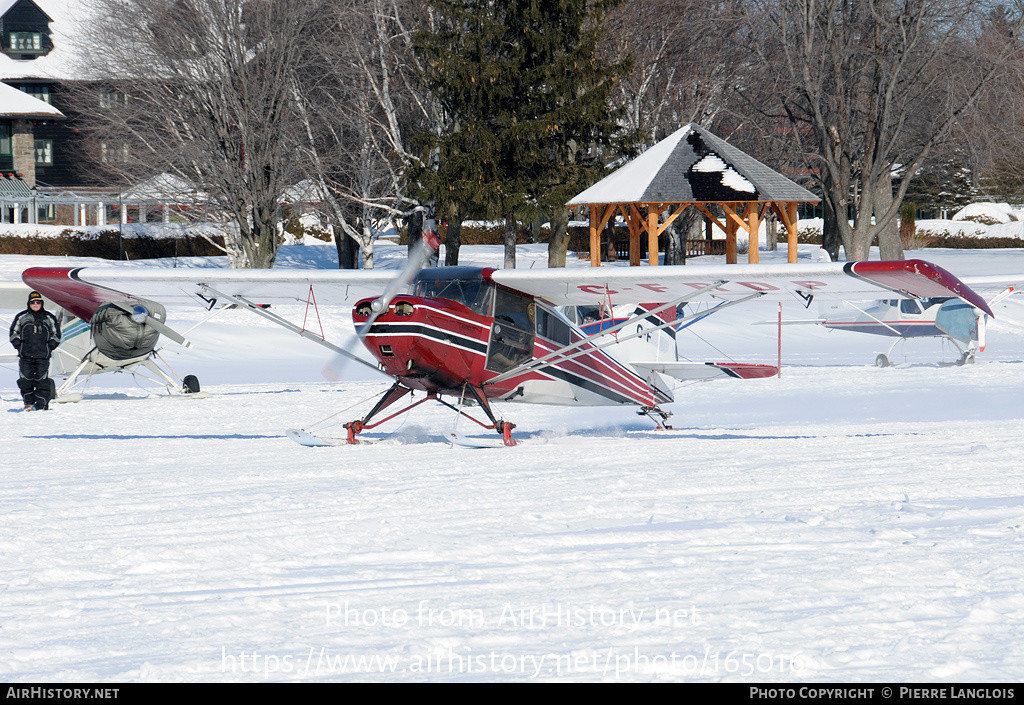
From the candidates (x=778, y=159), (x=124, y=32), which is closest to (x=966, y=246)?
(x=778, y=159)

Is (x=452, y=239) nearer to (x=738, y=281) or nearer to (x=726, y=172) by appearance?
(x=726, y=172)

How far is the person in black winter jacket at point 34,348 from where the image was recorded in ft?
47.6

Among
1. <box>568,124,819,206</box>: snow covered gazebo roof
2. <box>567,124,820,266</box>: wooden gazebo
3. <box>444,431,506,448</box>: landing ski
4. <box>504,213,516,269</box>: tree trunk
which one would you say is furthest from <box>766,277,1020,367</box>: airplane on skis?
<box>444,431,506,448</box>: landing ski

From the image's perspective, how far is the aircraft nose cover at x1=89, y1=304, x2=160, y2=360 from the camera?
15805 millimetres

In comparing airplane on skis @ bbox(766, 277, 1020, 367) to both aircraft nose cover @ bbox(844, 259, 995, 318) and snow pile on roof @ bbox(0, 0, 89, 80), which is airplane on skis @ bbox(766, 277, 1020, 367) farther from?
snow pile on roof @ bbox(0, 0, 89, 80)

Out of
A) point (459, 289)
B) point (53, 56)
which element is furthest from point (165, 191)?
point (459, 289)

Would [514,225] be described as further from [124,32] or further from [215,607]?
[215,607]

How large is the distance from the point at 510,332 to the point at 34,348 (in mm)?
7300

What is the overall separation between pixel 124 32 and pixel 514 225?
558 inches

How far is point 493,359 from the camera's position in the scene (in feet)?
36.5

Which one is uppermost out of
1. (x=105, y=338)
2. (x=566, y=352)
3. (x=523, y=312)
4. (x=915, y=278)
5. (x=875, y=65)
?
(x=875, y=65)

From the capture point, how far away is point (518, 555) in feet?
19.1

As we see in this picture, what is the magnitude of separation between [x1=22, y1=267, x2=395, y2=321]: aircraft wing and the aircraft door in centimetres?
146

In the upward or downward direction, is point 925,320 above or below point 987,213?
below
